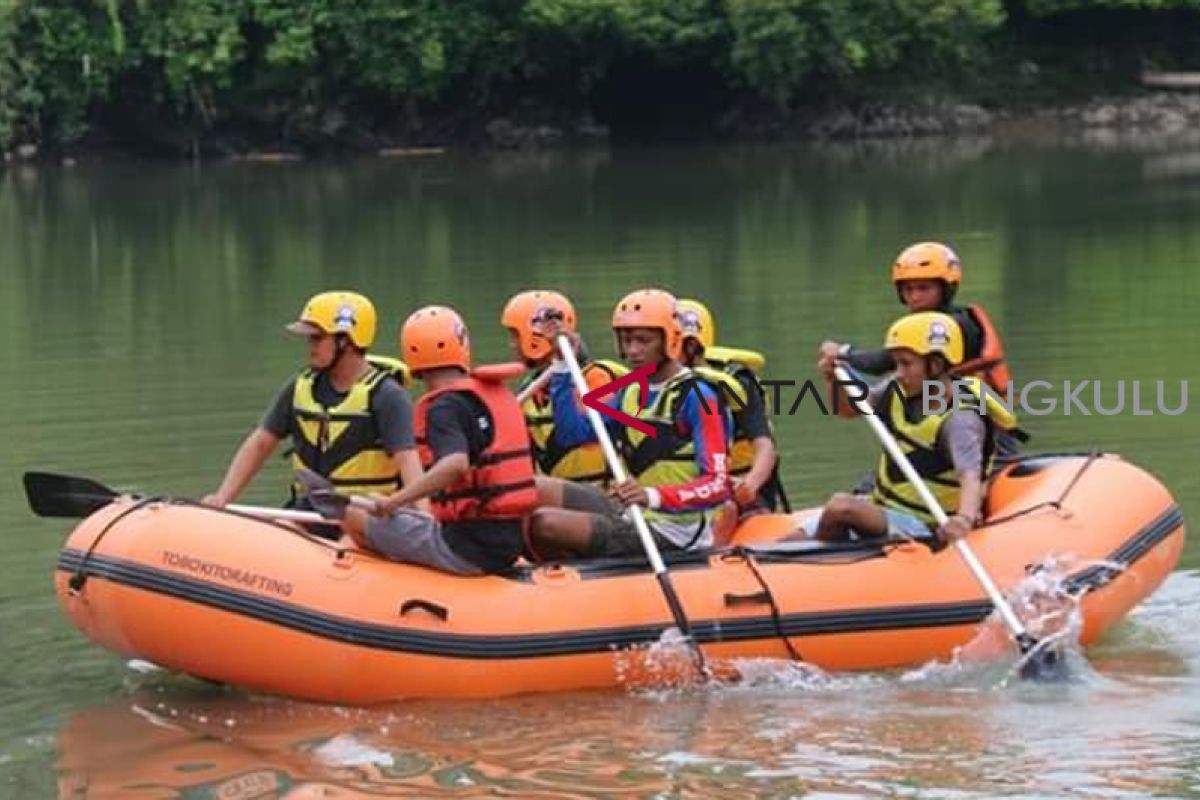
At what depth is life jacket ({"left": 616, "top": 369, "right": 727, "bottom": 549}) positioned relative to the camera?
934 cm

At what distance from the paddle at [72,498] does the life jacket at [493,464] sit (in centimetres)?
54

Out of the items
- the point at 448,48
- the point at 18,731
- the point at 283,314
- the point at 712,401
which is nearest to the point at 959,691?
the point at 712,401

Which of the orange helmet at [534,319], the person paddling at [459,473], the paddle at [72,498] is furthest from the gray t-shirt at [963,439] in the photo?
the paddle at [72,498]

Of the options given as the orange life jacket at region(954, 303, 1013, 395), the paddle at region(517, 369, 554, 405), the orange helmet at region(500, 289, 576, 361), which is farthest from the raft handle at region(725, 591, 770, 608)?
the orange helmet at region(500, 289, 576, 361)

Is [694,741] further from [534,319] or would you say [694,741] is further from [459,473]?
[534,319]

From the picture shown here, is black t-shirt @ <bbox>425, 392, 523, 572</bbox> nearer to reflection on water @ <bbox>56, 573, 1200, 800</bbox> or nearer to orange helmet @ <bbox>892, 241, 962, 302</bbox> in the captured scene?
reflection on water @ <bbox>56, 573, 1200, 800</bbox>

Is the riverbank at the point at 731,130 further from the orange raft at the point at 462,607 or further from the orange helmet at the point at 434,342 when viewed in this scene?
the orange helmet at the point at 434,342

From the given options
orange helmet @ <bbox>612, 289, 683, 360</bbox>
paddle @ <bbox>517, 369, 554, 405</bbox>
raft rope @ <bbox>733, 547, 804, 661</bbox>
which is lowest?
raft rope @ <bbox>733, 547, 804, 661</bbox>

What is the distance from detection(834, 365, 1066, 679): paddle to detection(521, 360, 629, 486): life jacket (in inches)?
47.0

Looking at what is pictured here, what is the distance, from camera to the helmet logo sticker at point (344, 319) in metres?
9.08

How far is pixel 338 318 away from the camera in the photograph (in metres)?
9.08

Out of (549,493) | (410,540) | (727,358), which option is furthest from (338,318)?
(727,358)

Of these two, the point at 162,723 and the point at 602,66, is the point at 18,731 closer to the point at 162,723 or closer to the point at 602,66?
the point at 162,723

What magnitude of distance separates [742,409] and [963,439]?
3.01 ft
